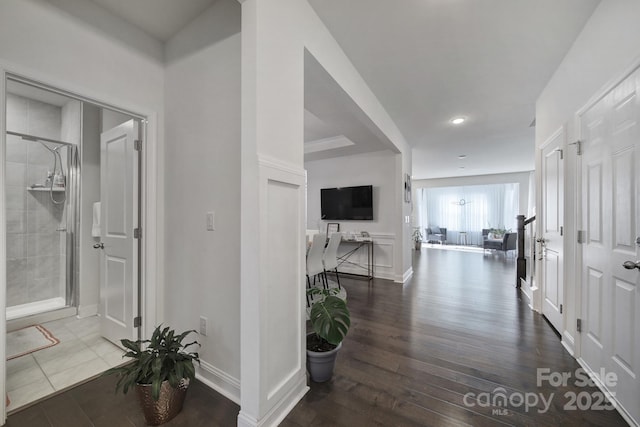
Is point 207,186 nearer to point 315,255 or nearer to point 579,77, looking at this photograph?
point 315,255

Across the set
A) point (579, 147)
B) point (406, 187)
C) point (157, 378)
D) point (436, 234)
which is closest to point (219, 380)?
point (157, 378)

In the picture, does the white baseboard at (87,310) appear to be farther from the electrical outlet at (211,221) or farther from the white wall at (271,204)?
the white wall at (271,204)

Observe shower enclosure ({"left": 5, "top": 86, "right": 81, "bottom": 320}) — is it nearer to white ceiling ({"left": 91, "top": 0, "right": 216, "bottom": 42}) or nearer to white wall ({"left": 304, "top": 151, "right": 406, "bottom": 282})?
white ceiling ({"left": 91, "top": 0, "right": 216, "bottom": 42})

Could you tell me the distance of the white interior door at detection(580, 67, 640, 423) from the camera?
4.49 feet

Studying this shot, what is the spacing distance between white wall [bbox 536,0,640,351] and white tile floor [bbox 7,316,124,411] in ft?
12.4

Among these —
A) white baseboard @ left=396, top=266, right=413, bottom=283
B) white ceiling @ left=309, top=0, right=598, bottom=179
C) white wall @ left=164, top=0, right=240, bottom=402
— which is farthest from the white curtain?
white wall @ left=164, top=0, right=240, bottom=402

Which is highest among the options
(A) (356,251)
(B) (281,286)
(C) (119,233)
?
(C) (119,233)

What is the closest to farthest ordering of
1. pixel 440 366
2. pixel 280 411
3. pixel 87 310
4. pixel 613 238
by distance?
pixel 280 411 → pixel 613 238 → pixel 440 366 → pixel 87 310

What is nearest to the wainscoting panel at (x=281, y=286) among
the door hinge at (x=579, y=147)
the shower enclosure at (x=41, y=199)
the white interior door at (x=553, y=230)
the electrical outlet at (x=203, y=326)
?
the electrical outlet at (x=203, y=326)

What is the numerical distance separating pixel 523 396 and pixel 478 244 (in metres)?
9.88

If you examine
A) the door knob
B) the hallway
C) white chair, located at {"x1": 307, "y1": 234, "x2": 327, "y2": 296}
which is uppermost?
the door knob

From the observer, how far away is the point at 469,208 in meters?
10.3

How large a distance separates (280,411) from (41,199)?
3.72 meters

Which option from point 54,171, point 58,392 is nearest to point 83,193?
point 54,171
